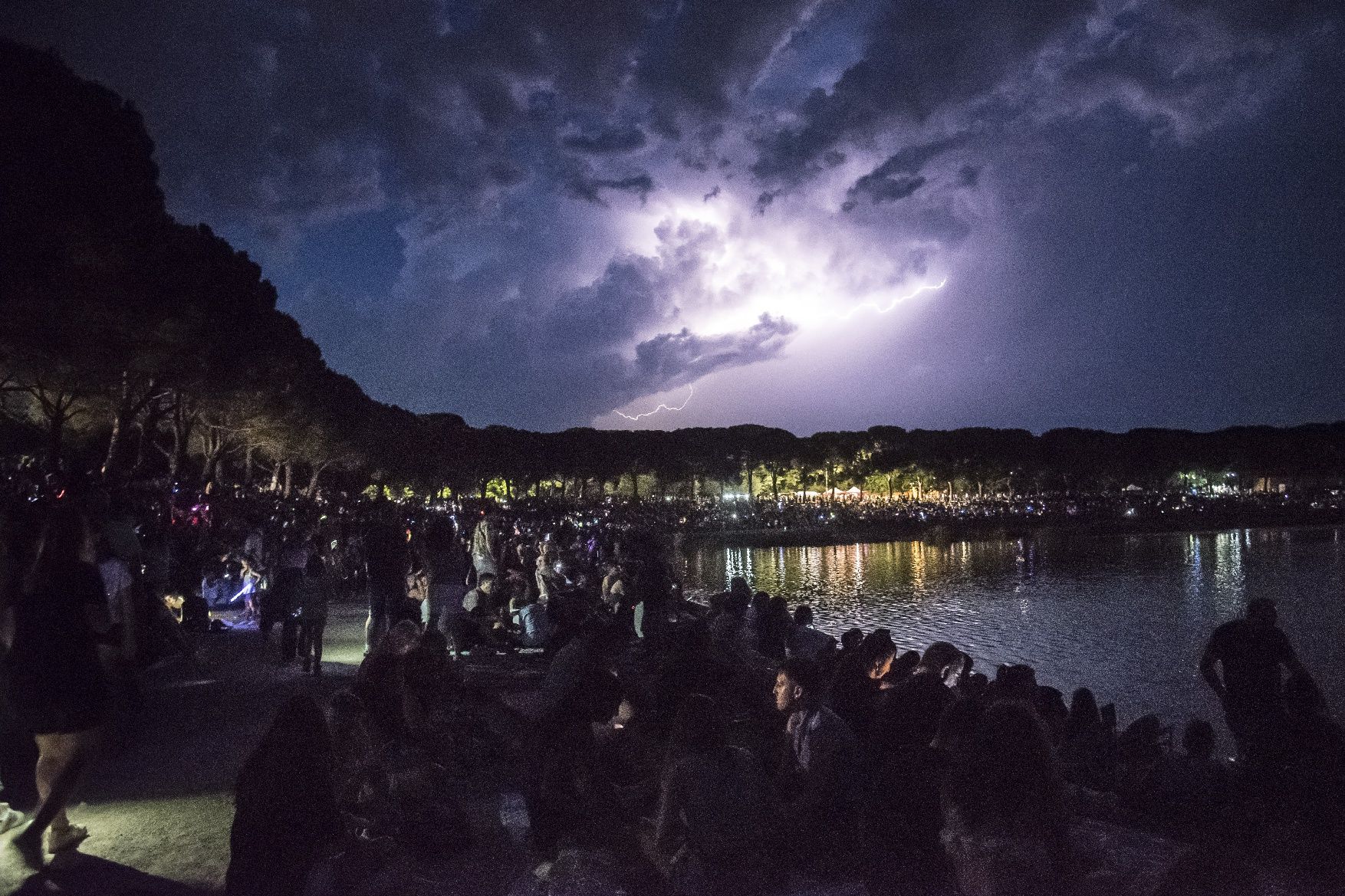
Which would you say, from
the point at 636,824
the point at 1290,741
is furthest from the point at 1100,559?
the point at 636,824

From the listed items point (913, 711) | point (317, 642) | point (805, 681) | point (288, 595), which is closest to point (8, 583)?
point (805, 681)

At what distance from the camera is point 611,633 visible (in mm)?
5648

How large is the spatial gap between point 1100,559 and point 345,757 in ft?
106

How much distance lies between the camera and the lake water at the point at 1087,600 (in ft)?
39.7

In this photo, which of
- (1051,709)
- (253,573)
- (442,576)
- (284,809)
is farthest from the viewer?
(253,573)

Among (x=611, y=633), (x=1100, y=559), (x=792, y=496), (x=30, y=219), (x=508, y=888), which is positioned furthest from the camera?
(x=792, y=496)

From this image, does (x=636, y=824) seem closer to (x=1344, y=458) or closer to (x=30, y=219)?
(x=30, y=219)

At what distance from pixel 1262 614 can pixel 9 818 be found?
24.9 feet

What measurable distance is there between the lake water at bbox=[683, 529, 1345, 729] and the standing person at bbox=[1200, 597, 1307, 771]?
467 cm

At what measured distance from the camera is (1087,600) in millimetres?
19719

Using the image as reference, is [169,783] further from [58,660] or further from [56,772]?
[58,660]

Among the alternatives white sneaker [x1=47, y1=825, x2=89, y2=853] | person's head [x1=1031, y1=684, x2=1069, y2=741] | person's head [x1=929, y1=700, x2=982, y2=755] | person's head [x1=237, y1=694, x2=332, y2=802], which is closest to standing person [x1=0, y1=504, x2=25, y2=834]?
white sneaker [x1=47, y1=825, x2=89, y2=853]

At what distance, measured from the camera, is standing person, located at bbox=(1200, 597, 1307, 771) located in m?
5.34

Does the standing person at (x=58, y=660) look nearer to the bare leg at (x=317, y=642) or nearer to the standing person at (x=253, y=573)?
the bare leg at (x=317, y=642)
